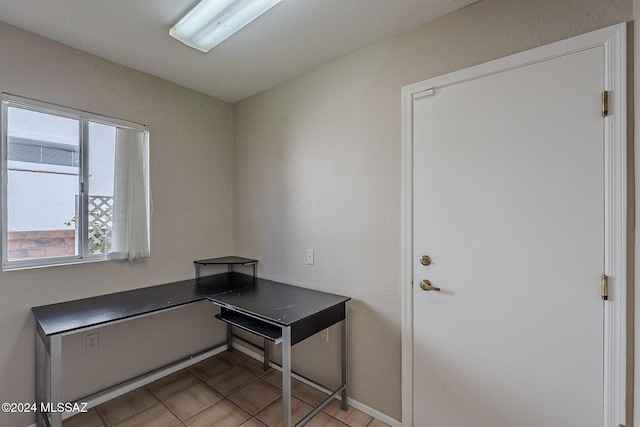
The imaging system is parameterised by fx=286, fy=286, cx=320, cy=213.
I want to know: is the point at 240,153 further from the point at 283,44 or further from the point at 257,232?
the point at 283,44

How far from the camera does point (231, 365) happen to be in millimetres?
2664

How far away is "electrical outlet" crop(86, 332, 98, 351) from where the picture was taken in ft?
6.88

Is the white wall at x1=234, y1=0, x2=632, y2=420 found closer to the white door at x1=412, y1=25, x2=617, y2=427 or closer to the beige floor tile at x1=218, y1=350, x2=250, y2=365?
the white door at x1=412, y1=25, x2=617, y2=427

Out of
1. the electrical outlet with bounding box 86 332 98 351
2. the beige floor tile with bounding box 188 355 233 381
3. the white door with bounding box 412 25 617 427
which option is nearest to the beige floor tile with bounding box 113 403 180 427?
the beige floor tile with bounding box 188 355 233 381

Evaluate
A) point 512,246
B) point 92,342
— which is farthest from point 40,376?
point 512,246

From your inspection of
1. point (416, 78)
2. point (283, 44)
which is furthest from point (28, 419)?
point (416, 78)

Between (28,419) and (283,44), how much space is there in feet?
9.83

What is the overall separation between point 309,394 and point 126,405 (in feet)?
4.43

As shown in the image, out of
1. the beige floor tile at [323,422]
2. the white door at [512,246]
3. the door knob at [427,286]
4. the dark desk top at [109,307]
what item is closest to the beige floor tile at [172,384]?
the dark desk top at [109,307]

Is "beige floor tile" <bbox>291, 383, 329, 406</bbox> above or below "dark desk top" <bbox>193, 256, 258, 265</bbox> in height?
below

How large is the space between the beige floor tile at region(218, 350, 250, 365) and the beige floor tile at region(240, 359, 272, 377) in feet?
0.21

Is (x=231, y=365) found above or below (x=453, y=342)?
below

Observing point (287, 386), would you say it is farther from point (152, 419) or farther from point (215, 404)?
point (152, 419)

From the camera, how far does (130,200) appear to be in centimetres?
229
